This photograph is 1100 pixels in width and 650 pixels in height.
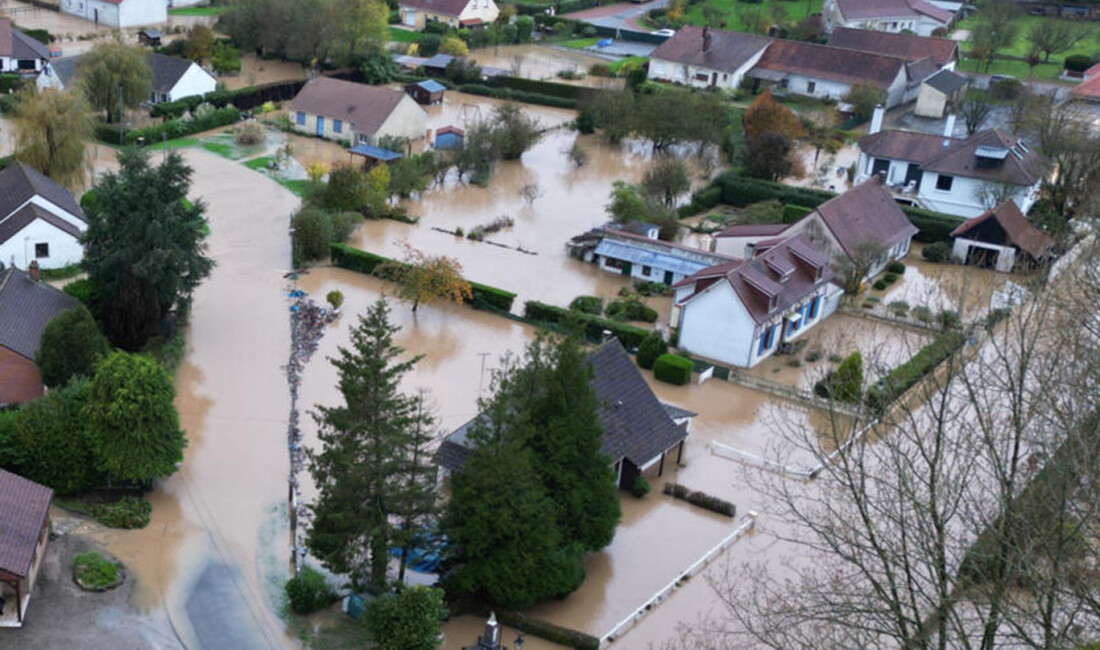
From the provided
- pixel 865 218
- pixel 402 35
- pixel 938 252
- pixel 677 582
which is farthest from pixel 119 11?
pixel 677 582

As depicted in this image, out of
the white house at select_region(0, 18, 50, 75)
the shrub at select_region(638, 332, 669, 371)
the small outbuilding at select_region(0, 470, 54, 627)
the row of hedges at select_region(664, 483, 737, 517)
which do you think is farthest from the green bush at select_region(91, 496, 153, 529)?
the white house at select_region(0, 18, 50, 75)

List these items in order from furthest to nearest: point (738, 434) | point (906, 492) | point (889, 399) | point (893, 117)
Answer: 1. point (893, 117)
2. point (738, 434)
3. point (889, 399)
4. point (906, 492)

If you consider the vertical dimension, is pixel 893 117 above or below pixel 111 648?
above

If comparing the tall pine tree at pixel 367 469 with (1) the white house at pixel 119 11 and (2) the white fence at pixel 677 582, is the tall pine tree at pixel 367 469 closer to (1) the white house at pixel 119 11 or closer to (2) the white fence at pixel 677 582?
(2) the white fence at pixel 677 582

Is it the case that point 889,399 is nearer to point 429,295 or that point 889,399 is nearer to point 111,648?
point 111,648

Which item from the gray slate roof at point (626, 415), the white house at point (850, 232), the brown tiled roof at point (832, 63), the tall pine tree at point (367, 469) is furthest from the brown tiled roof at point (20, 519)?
the brown tiled roof at point (832, 63)

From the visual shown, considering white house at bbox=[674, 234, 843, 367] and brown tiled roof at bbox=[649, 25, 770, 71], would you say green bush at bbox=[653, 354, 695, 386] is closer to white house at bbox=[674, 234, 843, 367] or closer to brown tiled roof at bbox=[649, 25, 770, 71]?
white house at bbox=[674, 234, 843, 367]

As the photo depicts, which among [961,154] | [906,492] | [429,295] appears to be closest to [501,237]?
[429,295]
